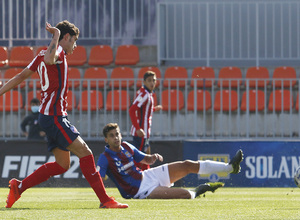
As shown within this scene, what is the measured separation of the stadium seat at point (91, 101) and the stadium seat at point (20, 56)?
3.49 metres

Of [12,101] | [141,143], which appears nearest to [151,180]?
→ [141,143]

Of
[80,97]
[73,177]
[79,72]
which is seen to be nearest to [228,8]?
[79,72]

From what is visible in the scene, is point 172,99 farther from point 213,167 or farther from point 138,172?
point 213,167

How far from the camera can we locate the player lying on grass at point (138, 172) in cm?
821

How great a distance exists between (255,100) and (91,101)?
310cm

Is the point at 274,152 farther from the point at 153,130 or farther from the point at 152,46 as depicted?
the point at 152,46

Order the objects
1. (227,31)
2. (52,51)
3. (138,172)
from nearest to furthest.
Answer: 1. (52,51)
2. (138,172)
3. (227,31)

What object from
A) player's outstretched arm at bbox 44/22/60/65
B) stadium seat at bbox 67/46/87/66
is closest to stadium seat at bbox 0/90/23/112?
stadium seat at bbox 67/46/87/66

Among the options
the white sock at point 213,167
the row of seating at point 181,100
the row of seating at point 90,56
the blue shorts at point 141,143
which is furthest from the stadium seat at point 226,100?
the white sock at point 213,167

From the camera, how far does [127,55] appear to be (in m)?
16.8

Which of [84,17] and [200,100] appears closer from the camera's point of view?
[200,100]

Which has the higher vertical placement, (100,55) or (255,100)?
(100,55)

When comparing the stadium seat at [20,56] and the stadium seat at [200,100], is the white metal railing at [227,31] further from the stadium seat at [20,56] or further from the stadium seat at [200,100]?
the stadium seat at [200,100]

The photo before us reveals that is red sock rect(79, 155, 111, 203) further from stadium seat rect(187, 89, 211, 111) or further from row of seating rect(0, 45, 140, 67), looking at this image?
row of seating rect(0, 45, 140, 67)
